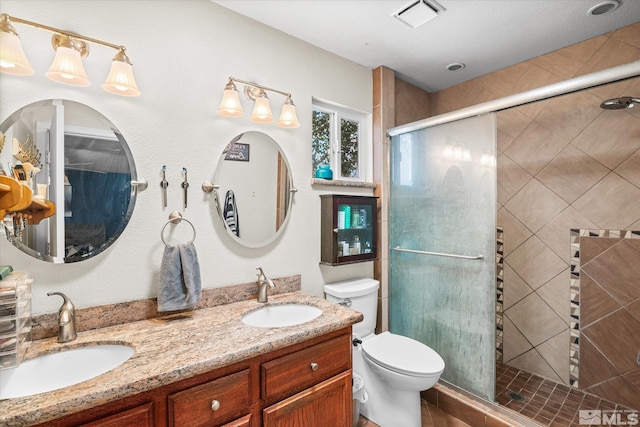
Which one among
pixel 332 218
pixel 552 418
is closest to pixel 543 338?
pixel 552 418

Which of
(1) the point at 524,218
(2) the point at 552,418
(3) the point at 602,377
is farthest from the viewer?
(1) the point at 524,218

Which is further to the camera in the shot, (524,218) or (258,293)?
(524,218)

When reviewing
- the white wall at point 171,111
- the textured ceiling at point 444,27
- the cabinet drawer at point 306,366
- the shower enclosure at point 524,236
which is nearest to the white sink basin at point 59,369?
the white wall at point 171,111

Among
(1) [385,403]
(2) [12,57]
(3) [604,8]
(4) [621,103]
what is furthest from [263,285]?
(3) [604,8]

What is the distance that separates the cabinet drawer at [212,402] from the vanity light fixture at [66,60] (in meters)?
1.21

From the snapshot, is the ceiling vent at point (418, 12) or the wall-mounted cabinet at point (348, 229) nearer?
the ceiling vent at point (418, 12)

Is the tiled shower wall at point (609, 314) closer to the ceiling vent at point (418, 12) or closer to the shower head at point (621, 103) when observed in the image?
the shower head at point (621, 103)

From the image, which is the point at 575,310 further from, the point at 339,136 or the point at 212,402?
the point at 212,402

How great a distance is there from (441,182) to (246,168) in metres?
1.30

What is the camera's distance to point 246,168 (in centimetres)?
179

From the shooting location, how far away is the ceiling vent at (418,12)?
5.53ft

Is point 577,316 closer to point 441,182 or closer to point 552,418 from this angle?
point 552,418

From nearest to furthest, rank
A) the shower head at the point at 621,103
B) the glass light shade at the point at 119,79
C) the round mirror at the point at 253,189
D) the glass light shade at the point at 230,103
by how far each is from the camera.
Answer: the glass light shade at the point at 119,79, the glass light shade at the point at 230,103, the round mirror at the point at 253,189, the shower head at the point at 621,103

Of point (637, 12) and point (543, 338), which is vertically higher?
point (637, 12)
